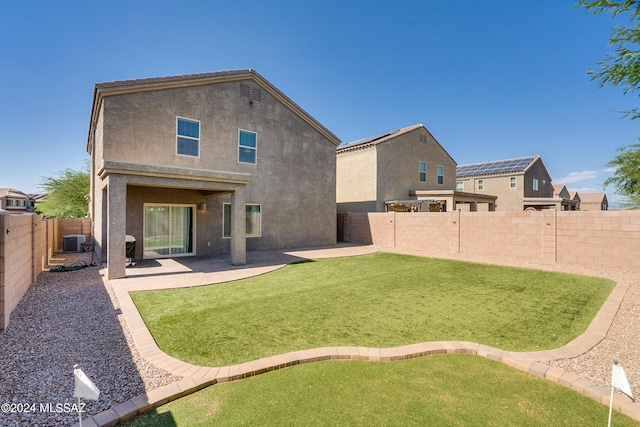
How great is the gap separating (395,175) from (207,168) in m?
14.6

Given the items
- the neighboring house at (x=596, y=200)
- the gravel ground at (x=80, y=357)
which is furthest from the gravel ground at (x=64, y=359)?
the neighboring house at (x=596, y=200)

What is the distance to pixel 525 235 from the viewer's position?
42.0 ft

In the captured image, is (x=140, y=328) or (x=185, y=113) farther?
(x=185, y=113)

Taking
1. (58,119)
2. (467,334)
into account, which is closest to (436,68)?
(467,334)

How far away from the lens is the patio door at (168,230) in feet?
42.8

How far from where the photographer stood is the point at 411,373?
3.89 meters

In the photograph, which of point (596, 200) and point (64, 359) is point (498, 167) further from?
point (596, 200)

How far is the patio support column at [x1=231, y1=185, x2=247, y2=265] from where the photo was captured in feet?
38.1

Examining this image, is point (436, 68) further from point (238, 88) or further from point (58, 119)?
point (58, 119)

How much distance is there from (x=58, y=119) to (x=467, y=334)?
27818 millimetres

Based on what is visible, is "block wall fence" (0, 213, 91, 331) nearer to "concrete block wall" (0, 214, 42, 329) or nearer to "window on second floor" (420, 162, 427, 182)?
"concrete block wall" (0, 214, 42, 329)

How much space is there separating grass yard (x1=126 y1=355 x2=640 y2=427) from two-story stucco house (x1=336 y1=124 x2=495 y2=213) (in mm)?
18260

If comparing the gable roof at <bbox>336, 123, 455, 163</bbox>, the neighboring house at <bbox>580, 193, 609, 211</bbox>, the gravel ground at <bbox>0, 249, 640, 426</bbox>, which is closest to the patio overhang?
the gravel ground at <bbox>0, 249, 640, 426</bbox>

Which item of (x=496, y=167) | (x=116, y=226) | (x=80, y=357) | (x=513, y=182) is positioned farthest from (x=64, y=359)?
(x=496, y=167)
